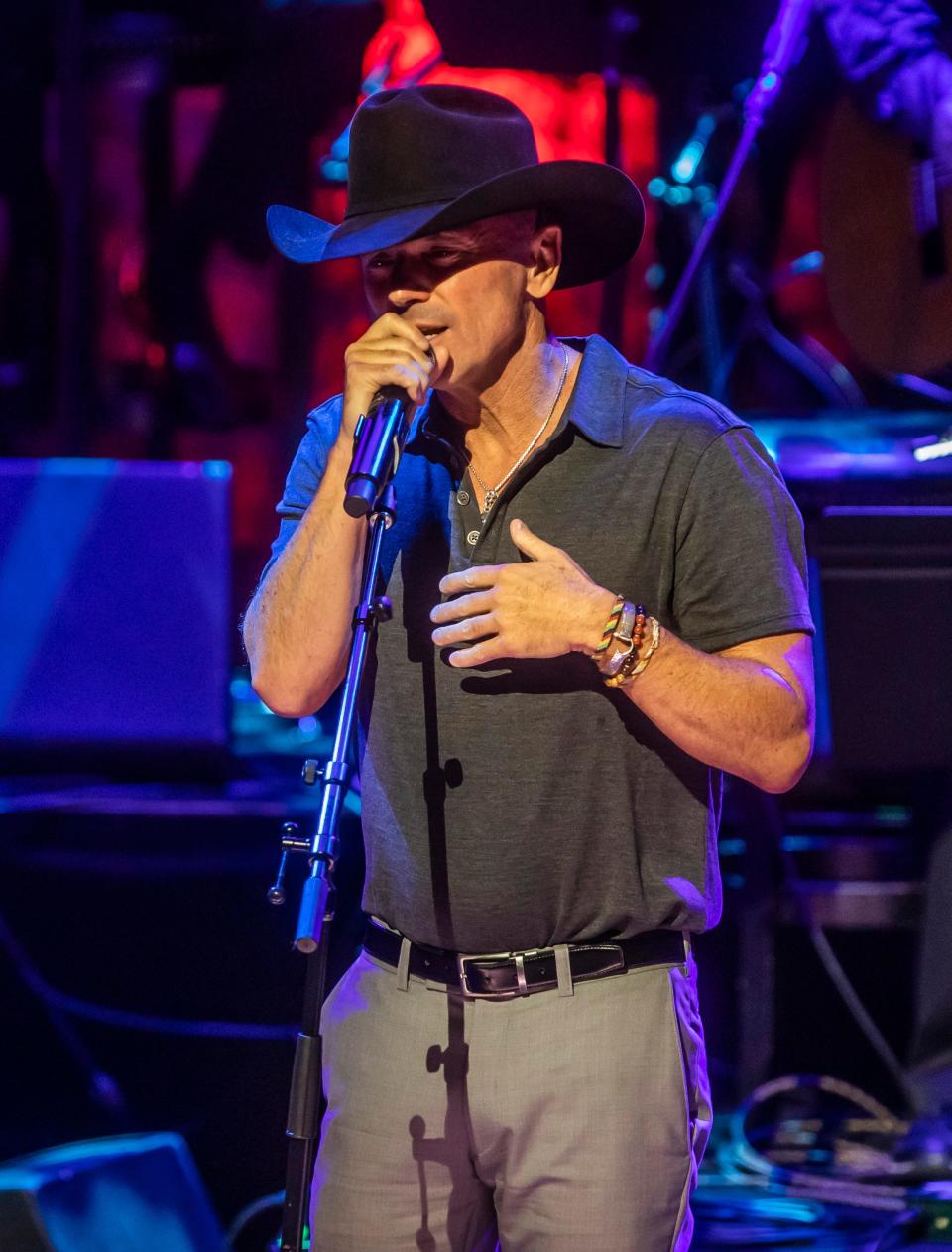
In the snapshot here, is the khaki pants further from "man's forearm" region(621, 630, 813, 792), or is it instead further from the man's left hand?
the man's left hand

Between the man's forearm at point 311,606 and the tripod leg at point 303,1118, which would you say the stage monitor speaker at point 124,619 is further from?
the tripod leg at point 303,1118

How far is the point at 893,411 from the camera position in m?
3.99

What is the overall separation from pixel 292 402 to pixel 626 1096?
11.7ft

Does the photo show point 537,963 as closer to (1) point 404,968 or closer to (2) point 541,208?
(1) point 404,968

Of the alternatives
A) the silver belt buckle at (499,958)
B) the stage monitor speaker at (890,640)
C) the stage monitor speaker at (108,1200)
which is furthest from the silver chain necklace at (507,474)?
the stage monitor speaker at (108,1200)

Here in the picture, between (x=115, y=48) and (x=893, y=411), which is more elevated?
(x=115, y=48)

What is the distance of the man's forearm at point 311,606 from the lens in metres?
1.81

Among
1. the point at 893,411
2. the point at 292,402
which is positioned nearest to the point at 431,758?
the point at 893,411

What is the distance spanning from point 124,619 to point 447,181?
1.28 metres

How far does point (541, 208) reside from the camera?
1.97 meters

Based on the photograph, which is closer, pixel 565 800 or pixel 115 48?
pixel 565 800

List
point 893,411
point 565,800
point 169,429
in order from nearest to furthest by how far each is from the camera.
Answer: point 565,800, point 893,411, point 169,429

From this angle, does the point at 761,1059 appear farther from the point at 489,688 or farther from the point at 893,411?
the point at 893,411

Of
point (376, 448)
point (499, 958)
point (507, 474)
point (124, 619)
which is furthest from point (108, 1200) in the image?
point (376, 448)
